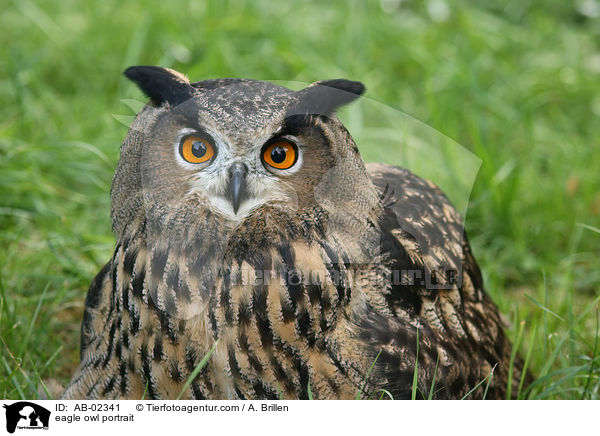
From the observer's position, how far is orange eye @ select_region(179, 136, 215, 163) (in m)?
1.32

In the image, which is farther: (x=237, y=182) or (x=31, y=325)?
(x=31, y=325)

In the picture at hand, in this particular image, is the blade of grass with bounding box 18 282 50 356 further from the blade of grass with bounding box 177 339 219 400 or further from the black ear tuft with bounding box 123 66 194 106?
the black ear tuft with bounding box 123 66 194 106

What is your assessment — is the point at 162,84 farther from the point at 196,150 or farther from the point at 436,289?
Result: the point at 436,289

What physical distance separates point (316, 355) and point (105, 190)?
129 cm

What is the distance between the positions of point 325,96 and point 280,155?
152mm

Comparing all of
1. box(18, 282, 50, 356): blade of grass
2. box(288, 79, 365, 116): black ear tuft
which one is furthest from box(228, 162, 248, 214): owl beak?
box(18, 282, 50, 356): blade of grass

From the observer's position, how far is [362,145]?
5.17 ft

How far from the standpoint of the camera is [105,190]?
98.1 inches

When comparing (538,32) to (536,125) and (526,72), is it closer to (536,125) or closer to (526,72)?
(526,72)

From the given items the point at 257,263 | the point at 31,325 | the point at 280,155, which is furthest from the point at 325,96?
the point at 31,325
